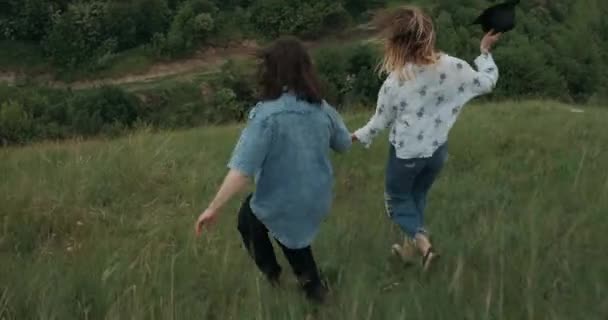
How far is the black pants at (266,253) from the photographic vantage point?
139 inches

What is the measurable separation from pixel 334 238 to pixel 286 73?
1000 millimetres

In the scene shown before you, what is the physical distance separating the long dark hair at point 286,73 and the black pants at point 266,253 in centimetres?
48

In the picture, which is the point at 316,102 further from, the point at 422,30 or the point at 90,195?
the point at 90,195

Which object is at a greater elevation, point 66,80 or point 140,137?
point 140,137

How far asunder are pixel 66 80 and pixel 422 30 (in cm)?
3971

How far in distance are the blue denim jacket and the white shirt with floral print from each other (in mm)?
711

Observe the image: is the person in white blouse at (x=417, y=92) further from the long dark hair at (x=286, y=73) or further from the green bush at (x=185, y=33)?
the green bush at (x=185, y=33)

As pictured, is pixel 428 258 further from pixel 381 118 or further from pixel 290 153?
pixel 381 118

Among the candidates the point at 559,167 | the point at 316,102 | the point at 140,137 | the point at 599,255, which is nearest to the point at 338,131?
the point at 316,102

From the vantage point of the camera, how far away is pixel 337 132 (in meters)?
3.65

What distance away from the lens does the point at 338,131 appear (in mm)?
3650

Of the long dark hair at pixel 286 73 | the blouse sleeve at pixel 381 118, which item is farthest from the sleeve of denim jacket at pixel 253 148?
the blouse sleeve at pixel 381 118

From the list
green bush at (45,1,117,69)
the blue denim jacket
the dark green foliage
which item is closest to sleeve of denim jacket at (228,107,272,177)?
the blue denim jacket

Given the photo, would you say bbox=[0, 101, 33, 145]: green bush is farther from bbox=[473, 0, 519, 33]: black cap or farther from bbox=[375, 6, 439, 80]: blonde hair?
bbox=[473, 0, 519, 33]: black cap
